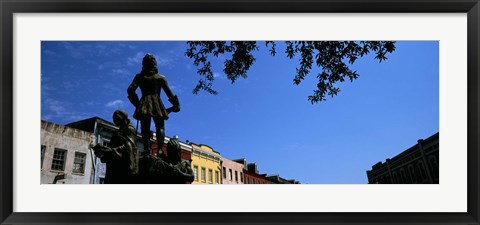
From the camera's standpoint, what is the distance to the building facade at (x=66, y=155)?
17875 millimetres

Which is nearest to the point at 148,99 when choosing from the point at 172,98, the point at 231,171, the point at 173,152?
the point at 172,98

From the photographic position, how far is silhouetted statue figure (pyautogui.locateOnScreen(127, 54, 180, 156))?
4.22 metres

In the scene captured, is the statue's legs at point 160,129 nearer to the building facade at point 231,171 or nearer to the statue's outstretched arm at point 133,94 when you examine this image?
the statue's outstretched arm at point 133,94

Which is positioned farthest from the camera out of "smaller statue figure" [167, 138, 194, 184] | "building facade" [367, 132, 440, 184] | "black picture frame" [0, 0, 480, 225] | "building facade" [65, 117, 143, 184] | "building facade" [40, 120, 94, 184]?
"building facade" [65, 117, 143, 184]

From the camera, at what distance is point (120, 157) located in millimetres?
3830

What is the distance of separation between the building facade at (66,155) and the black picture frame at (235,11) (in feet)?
50.2

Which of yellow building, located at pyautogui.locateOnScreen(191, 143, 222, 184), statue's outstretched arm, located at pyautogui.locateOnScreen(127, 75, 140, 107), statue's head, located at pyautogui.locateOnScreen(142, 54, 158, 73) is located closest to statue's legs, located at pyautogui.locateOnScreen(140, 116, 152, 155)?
statue's outstretched arm, located at pyautogui.locateOnScreen(127, 75, 140, 107)

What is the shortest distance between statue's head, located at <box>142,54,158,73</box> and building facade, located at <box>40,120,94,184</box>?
48.8 ft

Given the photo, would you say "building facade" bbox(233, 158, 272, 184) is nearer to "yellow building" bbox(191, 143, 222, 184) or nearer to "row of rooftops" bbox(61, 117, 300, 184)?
"row of rooftops" bbox(61, 117, 300, 184)

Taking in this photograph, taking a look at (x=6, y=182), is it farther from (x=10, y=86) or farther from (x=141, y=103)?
(x=141, y=103)

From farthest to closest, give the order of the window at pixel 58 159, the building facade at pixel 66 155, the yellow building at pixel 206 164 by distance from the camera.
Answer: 1. the yellow building at pixel 206 164
2. the window at pixel 58 159
3. the building facade at pixel 66 155

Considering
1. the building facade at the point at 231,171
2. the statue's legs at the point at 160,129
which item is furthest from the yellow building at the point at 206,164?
the statue's legs at the point at 160,129

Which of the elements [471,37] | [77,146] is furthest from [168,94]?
[77,146]

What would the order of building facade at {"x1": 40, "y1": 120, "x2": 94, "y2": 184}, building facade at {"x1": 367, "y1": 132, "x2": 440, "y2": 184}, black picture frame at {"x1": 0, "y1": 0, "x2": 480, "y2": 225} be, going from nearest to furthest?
black picture frame at {"x1": 0, "y1": 0, "x2": 480, "y2": 225} → building facade at {"x1": 367, "y1": 132, "x2": 440, "y2": 184} → building facade at {"x1": 40, "y1": 120, "x2": 94, "y2": 184}
